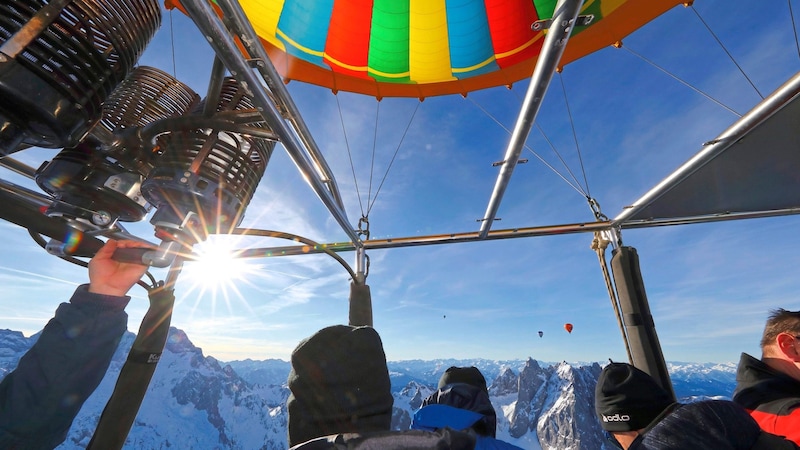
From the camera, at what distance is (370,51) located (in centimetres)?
565

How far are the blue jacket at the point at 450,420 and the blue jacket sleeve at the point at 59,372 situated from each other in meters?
1.12

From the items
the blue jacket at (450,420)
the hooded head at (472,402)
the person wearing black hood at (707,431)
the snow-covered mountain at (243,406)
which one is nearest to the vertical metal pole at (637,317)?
the person wearing black hood at (707,431)

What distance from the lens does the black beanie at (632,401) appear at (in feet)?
7.33

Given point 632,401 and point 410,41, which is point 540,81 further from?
point 410,41

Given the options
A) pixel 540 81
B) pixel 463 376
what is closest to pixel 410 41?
pixel 540 81

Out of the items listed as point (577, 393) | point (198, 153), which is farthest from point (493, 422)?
point (577, 393)

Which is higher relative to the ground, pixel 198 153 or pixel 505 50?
pixel 505 50

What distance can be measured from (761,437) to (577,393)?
166 metres

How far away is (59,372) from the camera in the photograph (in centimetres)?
108

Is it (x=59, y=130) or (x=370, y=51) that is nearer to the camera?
(x=59, y=130)

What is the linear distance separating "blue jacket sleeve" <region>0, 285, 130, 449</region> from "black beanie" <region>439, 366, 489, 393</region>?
2.01 meters

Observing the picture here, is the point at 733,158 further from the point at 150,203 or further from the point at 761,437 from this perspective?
the point at 150,203

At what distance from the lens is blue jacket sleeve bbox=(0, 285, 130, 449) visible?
1.01 meters

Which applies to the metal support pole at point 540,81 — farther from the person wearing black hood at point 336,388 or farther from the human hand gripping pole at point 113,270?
the human hand gripping pole at point 113,270
